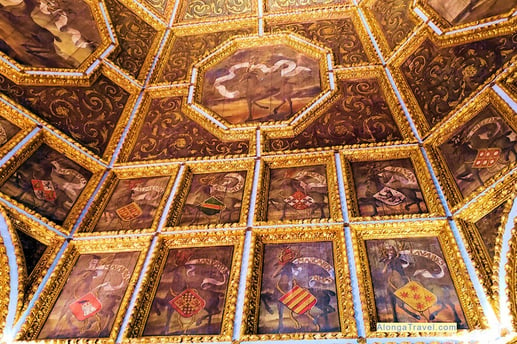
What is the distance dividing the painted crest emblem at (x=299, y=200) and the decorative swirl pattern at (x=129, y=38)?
3709 millimetres

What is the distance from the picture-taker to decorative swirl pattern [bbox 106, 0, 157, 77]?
267 inches

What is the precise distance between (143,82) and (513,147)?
17.8 ft

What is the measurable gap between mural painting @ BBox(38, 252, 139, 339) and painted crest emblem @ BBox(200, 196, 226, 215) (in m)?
0.95

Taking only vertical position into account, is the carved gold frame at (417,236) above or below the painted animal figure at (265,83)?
below

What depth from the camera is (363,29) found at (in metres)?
6.86

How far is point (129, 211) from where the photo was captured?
4965mm

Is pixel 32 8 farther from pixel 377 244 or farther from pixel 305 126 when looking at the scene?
pixel 377 244

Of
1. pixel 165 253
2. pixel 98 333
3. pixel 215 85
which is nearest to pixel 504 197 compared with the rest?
pixel 165 253

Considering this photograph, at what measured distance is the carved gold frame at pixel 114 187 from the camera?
4.68 metres

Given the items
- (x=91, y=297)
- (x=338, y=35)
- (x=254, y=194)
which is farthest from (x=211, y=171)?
(x=338, y=35)

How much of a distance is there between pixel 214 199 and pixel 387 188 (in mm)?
2089

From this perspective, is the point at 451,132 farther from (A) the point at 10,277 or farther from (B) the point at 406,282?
(A) the point at 10,277

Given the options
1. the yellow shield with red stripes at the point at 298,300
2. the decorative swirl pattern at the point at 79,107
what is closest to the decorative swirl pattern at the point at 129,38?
the decorative swirl pattern at the point at 79,107

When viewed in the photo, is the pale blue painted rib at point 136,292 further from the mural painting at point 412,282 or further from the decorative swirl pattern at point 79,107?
the mural painting at point 412,282
